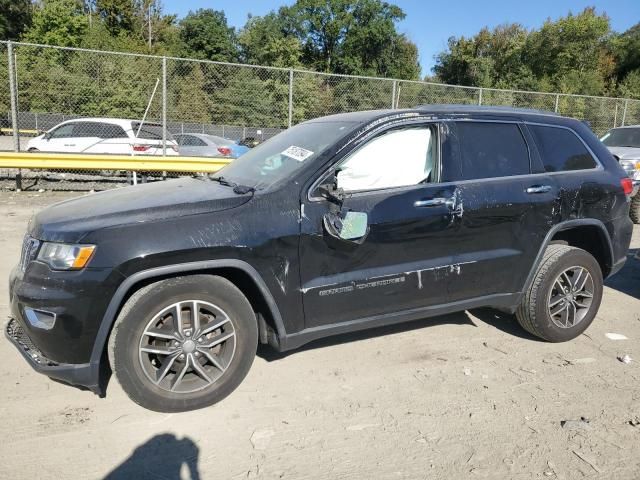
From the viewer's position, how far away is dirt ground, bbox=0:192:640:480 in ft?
8.69

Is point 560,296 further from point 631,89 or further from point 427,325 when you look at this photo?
point 631,89

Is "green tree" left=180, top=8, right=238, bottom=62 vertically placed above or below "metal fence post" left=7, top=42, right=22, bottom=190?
above

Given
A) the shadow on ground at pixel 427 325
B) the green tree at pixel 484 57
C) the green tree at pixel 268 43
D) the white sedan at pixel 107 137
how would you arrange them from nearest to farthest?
the shadow on ground at pixel 427 325 → the white sedan at pixel 107 137 → the green tree at pixel 268 43 → the green tree at pixel 484 57

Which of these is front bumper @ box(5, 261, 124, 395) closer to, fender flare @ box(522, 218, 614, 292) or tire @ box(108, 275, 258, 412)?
tire @ box(108, 275, 258, 412)

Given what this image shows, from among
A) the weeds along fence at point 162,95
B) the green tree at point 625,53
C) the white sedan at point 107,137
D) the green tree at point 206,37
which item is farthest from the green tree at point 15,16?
the green tree at point 625,53

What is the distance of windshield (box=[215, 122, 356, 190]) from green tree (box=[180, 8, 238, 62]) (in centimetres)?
5878

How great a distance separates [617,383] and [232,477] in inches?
105

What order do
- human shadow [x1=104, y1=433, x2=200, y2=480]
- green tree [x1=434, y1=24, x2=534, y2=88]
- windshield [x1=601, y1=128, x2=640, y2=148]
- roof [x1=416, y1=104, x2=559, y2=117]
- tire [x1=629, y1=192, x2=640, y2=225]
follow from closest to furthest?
human shadow [x1=104, y1=433, x2=200, y2=480] < roof [x1=416, y1=104, x2=559, y2=117] < tire [x1=629, y1=192, x2=640, y2=225] < windshield [x1=601, y1=128, x2=640, y2=148] < green tree [x1=434, y1=24, x2=534, y2=88]

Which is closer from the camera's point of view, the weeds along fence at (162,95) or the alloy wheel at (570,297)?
the alloy wheel at (570,297)

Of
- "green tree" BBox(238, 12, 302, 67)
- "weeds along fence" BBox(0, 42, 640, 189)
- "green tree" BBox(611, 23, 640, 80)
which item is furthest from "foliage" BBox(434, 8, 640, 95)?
"weeds along fence" BBox(0, 42, 640, 189)

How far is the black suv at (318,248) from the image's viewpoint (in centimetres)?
287

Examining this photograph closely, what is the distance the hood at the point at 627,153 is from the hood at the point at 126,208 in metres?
8.41

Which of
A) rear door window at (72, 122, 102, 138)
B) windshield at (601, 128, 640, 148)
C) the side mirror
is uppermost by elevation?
windshield at (601, 128, 640, 148)

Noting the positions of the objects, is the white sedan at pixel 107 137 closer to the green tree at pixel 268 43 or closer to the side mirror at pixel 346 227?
the side mirror at pixel 346 227
